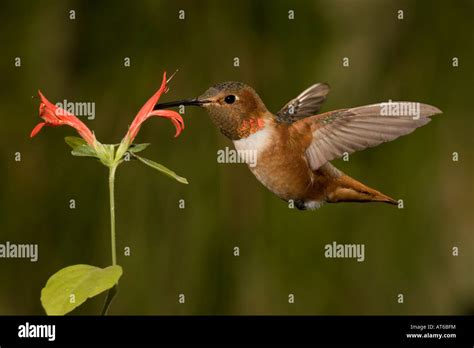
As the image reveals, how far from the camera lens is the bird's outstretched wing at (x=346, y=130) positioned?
0.51 metres

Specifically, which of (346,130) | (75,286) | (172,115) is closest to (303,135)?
(346,130)

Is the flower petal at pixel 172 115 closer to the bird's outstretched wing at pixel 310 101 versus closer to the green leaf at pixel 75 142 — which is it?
the green leaf at pixel 75 142

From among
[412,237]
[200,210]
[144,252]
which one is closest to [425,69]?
[412,237]

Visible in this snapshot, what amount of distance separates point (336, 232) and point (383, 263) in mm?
121

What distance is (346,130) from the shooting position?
0.56 metres

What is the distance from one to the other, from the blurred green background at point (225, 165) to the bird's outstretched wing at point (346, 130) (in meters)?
0.43

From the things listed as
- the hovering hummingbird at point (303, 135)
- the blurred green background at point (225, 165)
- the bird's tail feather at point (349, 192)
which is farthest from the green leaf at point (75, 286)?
the blurred green background at point (225, 165)

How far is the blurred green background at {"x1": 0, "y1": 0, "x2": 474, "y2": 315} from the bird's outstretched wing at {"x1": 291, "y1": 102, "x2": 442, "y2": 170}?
0.43 meters

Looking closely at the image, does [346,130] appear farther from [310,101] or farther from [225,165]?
[225,165]

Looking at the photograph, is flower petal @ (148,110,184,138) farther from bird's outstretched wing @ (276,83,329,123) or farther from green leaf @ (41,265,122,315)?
bird's outstretched wing @ (276,83,329,123)

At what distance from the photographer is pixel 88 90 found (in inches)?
43.8

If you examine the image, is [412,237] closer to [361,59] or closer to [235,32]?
[361,59]

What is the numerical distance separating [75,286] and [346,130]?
12.1 inches

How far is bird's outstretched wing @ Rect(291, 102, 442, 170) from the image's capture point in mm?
508
